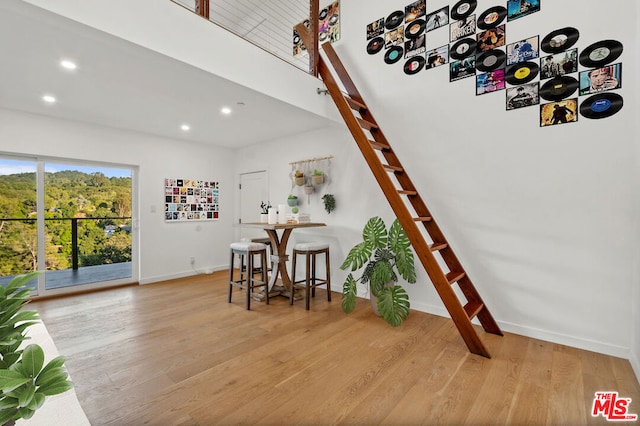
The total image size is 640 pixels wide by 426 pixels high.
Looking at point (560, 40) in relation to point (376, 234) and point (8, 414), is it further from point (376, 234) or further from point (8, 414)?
point (8, 414)

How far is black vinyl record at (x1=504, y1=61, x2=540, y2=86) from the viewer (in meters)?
2.51

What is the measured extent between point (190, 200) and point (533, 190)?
4.89m

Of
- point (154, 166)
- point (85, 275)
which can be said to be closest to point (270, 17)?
point (154, 166)

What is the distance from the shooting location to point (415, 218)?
2611 millimetres

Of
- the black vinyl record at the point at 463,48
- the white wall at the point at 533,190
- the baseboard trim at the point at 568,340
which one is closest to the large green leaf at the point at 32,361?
the white wall at the point at 533,190

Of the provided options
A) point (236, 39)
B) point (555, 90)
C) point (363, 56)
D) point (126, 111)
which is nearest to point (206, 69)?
point (236, 39)

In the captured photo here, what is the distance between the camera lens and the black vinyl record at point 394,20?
3.31m

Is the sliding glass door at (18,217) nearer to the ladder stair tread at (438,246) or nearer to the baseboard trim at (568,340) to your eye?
the ladder stair tread at (438,246)

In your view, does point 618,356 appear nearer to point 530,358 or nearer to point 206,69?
point 530,358

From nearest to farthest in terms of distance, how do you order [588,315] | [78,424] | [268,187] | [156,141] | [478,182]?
[78,424] → [588,315] → [478,182] → [156,141] → [268,187]

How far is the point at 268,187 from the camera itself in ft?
16.3

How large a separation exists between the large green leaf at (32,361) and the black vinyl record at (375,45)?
152 inches

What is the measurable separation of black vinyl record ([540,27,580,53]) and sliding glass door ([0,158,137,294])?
534 cm

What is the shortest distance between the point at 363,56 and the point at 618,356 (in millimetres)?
3769
